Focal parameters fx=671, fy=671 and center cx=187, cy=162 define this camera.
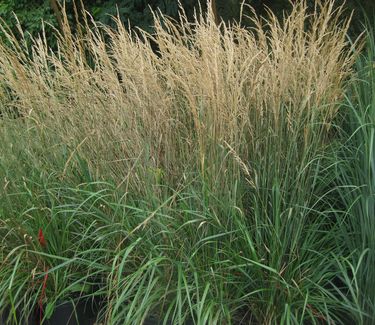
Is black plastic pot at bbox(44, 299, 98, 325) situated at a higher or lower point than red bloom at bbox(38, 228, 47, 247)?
lower

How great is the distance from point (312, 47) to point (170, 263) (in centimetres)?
150

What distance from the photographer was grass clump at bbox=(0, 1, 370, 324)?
3334 mm

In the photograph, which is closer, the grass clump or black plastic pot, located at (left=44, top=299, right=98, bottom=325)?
the grass clump

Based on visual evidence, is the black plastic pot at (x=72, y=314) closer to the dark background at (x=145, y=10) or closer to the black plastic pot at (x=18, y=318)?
the black plastic pot at (x=18, y=318)

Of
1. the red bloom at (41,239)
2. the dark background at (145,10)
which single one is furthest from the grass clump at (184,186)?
the dark background at (145,10)

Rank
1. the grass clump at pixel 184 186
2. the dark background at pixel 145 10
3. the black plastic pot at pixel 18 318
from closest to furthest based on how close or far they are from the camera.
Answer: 1. the grass clump at pixel 184 186
2. the black plastic pot at pixel 18 318
3. the dark background at pixel 145 10

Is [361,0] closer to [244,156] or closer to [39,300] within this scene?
[244,156]

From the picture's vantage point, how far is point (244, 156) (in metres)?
3.70

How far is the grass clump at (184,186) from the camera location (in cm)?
333

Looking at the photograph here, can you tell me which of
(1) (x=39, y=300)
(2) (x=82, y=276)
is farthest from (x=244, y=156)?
(1) (x=39, y=300)

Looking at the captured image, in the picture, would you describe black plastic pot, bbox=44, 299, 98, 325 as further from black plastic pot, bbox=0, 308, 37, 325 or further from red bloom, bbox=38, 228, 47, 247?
red bloom, bbox=38, 228, 47, 247

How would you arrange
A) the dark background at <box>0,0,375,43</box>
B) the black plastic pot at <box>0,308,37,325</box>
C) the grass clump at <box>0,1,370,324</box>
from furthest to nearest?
the dark background at <box>0,0,375,43</box>, the black plastic pot at <box>0,308,37,325</box>, the grass clump at <box>0,1,370,324</box>

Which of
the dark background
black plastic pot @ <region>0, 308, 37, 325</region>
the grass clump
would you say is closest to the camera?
the grass clump

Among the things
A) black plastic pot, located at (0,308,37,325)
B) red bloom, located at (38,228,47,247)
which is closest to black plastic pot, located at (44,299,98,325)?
black plastic pot, located at (0,308,37,325)
